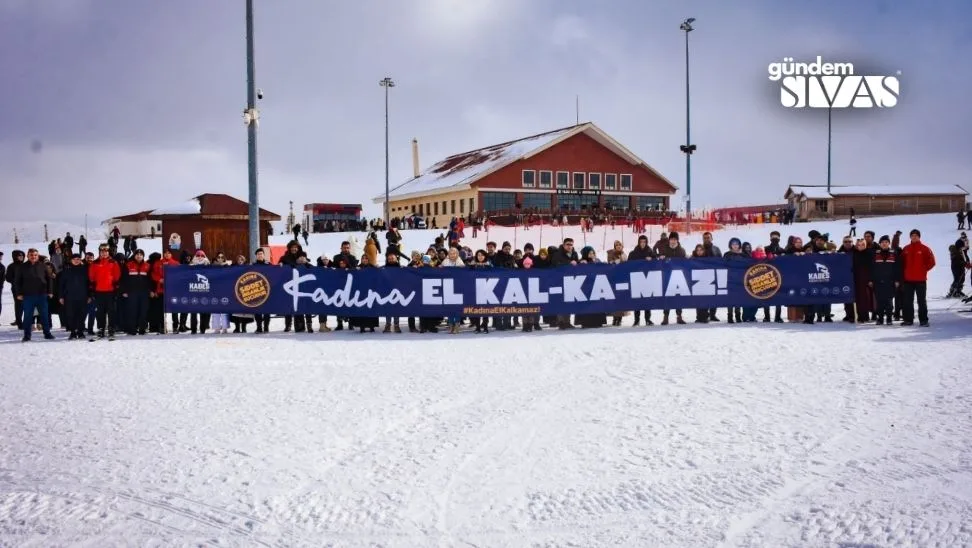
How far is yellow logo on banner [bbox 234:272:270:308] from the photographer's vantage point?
42.9ft

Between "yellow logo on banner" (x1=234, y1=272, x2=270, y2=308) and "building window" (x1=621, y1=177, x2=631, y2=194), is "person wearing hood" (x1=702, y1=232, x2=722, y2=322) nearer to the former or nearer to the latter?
"yellow logo on banner" (x1=234, y1=272, x2=270, y2=308)

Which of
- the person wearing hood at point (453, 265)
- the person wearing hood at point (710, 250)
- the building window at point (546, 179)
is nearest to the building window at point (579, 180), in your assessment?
the building window at point (546, 179)

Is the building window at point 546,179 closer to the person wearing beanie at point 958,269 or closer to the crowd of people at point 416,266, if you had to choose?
the person wearing beanie at point 958,269

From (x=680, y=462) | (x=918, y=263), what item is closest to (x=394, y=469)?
(x=680, y=462)

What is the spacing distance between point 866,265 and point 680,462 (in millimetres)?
9487

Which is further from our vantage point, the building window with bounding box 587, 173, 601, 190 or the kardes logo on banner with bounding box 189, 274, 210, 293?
the building window with bounding box 587, 173, 601, 190

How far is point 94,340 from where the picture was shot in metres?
12.2

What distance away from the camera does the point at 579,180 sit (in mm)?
44594

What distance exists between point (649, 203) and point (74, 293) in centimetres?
3912

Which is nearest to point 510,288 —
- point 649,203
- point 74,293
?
point 74,293

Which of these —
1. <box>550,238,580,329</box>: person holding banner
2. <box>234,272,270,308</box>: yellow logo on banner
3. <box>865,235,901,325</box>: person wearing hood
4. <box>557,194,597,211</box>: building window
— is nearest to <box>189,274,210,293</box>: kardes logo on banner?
<box>234,272,270,308</box>: yellow logo on banner

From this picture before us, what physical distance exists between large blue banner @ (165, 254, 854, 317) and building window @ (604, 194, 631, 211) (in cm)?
3200

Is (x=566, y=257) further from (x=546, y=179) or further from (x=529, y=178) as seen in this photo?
(x=546, y=179)

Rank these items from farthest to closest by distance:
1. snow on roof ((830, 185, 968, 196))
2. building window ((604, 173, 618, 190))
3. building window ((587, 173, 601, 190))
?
snow on roof ((830, 185, 968, 196)) → building window ((604, 173, 618, 190)) → building window ((587, 173, 601, 190))
